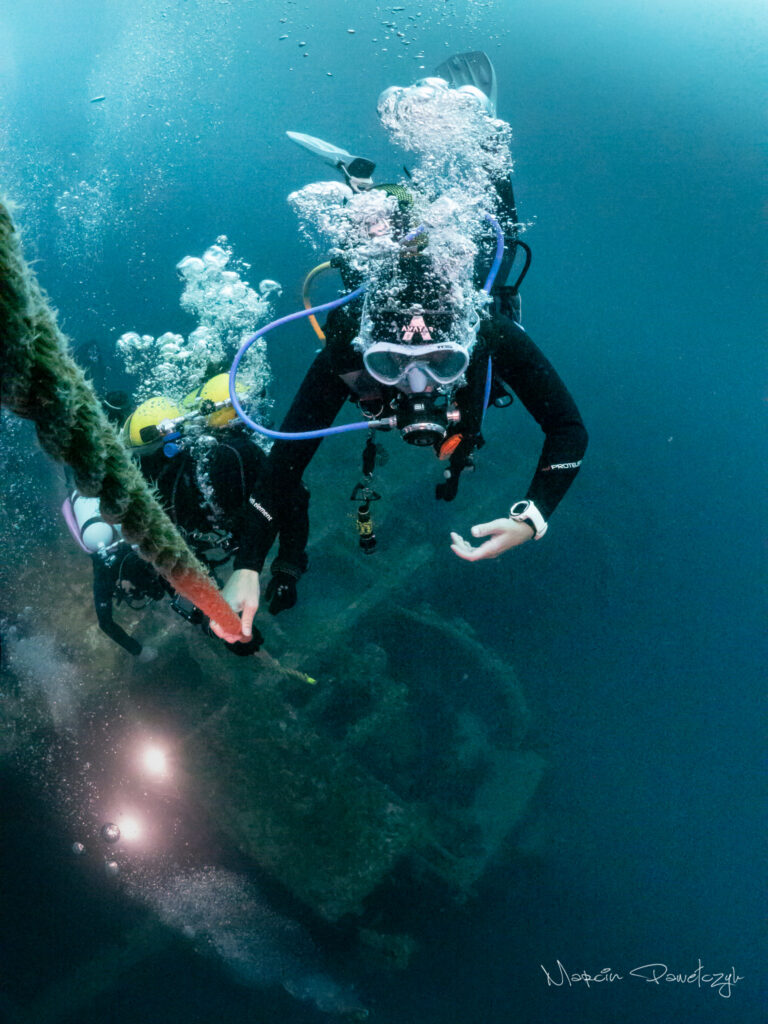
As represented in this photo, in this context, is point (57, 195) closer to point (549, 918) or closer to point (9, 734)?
point (9, 734)

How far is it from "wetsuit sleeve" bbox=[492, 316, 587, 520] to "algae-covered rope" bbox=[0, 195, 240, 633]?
7.52 ft

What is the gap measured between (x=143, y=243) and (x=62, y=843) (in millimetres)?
12468

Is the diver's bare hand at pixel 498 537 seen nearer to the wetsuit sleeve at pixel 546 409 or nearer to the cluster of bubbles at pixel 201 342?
the wetsuit sleeve at pixel 546 409

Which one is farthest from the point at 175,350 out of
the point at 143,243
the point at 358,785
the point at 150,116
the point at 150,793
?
the point at 150,116

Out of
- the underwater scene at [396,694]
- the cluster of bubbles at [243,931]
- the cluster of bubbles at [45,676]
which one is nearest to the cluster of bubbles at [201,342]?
the underwater scene at [396,694]

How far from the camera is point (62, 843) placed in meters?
5.05

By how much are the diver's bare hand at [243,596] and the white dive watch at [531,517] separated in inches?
59.9

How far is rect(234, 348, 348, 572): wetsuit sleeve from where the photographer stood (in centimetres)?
317

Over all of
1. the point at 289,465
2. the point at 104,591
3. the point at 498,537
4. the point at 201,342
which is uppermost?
the point at 498,537

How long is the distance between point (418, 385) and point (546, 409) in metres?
0.84

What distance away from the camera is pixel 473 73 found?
6.32 meters

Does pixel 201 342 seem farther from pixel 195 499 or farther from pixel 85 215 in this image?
pixel 85 215

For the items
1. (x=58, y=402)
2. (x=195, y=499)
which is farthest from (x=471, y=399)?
(x=58, y=402)

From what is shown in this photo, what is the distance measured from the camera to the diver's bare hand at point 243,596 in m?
2.88
